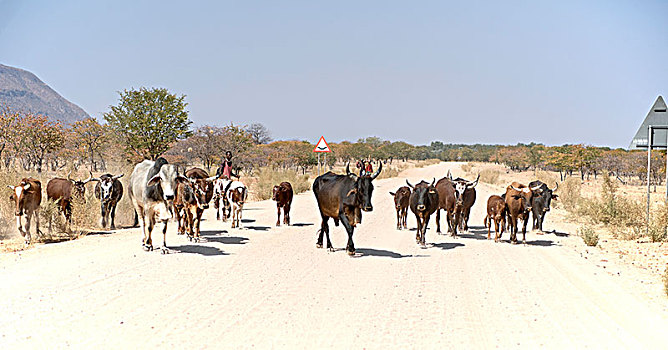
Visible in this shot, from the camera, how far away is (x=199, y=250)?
10.7 m

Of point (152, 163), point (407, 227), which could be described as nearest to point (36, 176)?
point (152, 163)

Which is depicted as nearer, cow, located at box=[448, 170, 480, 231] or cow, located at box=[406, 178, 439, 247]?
Result: cow, located at box=[406, 178, 439, 247]

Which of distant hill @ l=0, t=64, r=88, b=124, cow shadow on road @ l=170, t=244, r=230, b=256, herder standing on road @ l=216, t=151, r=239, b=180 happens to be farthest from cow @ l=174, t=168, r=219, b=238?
distant hill @ l=0, t=64, r=88, b=124

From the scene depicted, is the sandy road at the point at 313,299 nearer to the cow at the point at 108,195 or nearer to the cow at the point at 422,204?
the cow at the point at 422,204

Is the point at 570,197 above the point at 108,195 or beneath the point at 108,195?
beneath

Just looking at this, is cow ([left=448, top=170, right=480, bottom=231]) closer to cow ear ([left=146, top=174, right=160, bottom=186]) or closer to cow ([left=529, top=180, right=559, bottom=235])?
cow ([left=529, top=180, right=559, bottom=235])

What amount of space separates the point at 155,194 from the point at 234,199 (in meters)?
3.87

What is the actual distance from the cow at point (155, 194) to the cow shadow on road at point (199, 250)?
0.43 meters

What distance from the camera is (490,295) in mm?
7770

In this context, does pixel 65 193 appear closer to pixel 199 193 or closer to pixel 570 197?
pixel 199 193

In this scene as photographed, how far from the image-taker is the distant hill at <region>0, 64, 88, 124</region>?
164975mm

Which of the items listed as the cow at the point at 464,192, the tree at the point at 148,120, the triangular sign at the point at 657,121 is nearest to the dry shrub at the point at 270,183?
the tree at the point at 148,120

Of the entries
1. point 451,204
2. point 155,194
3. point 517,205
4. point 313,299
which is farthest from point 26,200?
point 517,205

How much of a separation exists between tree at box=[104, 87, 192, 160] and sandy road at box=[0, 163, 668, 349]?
1641 centimetres
